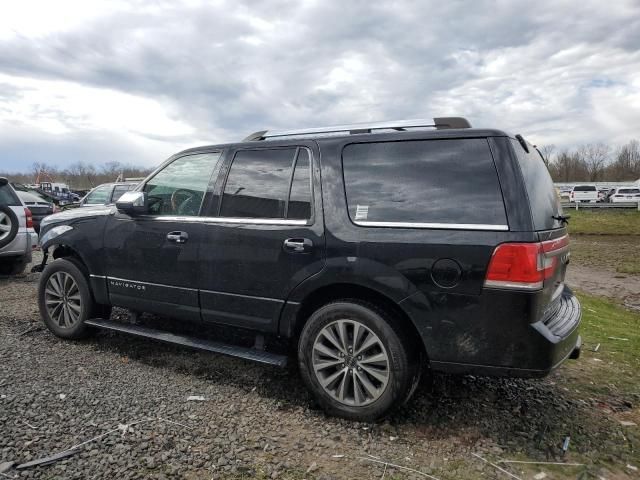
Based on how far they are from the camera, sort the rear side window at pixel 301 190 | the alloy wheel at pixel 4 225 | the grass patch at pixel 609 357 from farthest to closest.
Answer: the alloy wheel at pixel 4 225 → the grass patch at pixel 609 357 → the rear side window at pixel 301 190

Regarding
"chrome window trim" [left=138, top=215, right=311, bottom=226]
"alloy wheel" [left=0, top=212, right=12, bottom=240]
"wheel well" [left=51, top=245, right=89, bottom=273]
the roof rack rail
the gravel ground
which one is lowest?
the gravel ground

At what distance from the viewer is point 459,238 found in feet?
9.53

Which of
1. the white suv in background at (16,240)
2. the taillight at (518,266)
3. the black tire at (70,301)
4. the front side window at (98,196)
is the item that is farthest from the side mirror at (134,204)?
the front side window at (98,196)

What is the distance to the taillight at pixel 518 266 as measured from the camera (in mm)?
2752

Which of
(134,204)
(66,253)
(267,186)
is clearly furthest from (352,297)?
(66,253)

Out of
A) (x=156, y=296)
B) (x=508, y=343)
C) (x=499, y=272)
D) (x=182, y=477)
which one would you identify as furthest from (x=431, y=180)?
(x=156, y=296)

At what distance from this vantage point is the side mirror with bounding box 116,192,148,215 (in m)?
4.16

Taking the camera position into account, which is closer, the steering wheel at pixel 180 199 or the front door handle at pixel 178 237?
the front door handle at pixel 178 237

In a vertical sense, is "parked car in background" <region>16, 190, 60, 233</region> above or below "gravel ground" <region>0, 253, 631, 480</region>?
above

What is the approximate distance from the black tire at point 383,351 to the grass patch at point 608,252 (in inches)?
412

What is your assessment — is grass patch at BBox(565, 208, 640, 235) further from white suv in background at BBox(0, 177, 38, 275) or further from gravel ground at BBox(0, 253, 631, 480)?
white suv in background at BBox(0, 177, 38, 275)

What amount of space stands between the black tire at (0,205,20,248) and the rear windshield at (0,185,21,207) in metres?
0.82

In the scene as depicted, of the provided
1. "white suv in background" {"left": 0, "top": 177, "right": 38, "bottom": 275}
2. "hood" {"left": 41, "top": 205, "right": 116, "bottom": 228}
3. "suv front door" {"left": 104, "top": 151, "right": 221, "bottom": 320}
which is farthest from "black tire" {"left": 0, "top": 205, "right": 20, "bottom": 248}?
"suv front door" {"left": 104, "top": 151, "right": 221, "bottom": 320}

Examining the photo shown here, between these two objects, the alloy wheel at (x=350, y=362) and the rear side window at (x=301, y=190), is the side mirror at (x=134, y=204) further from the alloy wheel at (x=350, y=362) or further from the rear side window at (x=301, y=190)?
the alloy wheel at (x=350, y=362)
